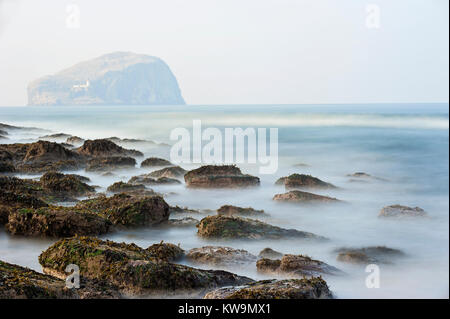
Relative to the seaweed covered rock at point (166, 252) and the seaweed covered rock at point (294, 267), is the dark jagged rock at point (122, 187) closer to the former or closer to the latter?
the seaweed covered rock at point (166, 252)

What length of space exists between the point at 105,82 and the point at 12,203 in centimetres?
A: 703

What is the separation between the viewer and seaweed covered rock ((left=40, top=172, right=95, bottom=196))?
6.21 metres

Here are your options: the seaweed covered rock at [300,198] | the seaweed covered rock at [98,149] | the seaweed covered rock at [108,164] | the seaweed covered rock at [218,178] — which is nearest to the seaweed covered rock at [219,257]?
the seaweed covered rock at [300,198]

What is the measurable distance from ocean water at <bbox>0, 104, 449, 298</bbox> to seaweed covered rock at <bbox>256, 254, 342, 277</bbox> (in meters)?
0.08

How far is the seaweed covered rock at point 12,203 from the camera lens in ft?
14.6

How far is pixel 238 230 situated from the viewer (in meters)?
4.63

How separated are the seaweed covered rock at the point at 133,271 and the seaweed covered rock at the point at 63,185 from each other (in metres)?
3.00

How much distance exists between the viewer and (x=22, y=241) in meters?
4.10

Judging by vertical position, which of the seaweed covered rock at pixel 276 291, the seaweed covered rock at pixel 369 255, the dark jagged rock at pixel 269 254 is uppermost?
the seaweed covered rock at pixel 276 291

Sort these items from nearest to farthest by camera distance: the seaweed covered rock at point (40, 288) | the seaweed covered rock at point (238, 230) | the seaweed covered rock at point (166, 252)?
the seaweed covered rock at point (40, 288)
the seaweed covered rock at point (166, 252)
the seaweed covered rock at point (238, 230)

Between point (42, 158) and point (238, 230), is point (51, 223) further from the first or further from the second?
point (42, 158)

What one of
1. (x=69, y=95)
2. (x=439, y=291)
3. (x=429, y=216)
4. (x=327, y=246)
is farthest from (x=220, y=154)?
(x=439, y=291)
